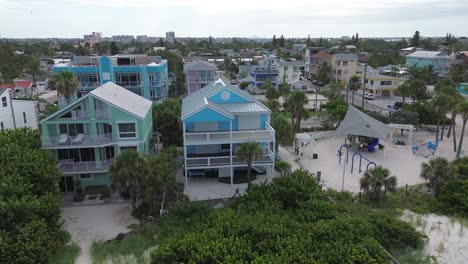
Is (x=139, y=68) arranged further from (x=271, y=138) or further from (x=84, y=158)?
(x=271, y=138)

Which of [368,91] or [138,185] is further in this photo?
[368,91]

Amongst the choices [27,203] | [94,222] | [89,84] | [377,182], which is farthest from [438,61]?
[27,203]

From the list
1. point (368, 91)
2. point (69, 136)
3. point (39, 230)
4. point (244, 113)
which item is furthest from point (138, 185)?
point (368, 91)

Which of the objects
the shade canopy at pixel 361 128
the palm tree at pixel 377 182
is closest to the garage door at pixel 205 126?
the palm tree at pixel 377 182

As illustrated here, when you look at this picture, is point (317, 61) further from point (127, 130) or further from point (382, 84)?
point (127, 130)

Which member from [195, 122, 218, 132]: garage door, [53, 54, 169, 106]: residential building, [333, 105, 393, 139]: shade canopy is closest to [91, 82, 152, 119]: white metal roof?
[195, 122, 218, 132]: garage door

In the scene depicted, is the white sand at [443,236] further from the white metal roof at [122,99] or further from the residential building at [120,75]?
the residential building at [120,75]

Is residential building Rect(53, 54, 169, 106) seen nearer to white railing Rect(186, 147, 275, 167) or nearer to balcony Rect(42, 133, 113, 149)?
balcony Rect(42, 133, 113, 149)
